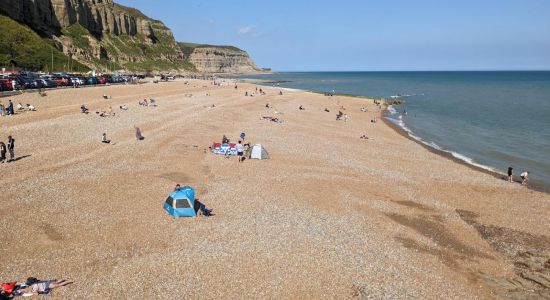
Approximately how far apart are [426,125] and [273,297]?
158 ft

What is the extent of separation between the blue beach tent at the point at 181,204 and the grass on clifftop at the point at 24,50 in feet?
268

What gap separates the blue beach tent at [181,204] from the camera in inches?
747

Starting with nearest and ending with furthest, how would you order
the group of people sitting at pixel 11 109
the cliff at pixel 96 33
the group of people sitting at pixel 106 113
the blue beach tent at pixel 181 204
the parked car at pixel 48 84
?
the blue beach tent at pixel 181 204
the group of people sitting at pixel 11 109
the group of people sitting at pixel 106 113
the parked car at pixel 48 84
the cliff at pixel 96 33

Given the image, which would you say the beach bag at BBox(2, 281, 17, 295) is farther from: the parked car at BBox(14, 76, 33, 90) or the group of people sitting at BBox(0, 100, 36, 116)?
the parked car at BBox(14, 76, 33, 90)

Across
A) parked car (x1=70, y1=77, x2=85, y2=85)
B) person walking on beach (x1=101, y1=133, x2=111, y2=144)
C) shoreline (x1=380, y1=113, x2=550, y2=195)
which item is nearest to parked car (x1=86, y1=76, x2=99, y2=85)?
parked car (x1=70, y1=77, x2=85, y2=85)

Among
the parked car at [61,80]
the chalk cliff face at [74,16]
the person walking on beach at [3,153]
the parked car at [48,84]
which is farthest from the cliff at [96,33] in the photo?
the person walking on beach at [3,153]

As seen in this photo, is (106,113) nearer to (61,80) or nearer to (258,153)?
→ (258,153)

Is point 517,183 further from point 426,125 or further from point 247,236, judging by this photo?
point 426,125

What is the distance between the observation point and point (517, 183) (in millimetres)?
28875

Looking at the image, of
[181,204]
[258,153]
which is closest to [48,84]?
[258,153]

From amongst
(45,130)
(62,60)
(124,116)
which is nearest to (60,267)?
(45,130)

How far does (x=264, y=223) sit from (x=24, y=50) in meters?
90.5

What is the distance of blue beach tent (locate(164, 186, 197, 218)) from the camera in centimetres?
1897

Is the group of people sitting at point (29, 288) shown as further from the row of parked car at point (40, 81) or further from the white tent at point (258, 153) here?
the row of parked car at point (40, 81)
